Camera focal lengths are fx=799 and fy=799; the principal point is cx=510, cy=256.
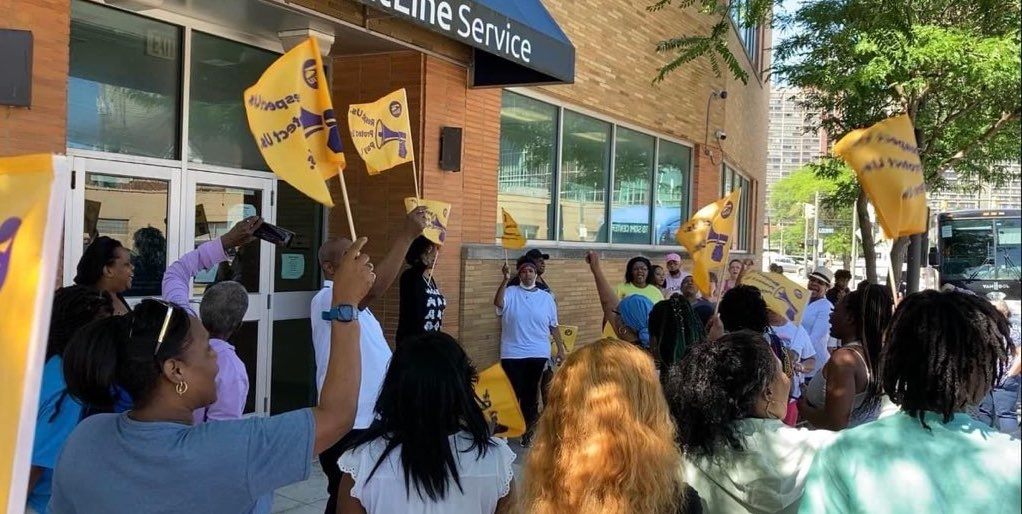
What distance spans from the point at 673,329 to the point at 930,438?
218cm

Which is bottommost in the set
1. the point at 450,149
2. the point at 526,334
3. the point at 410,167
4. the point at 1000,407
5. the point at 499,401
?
the point at 499,401

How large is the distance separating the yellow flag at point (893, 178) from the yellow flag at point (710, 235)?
9.26 ft

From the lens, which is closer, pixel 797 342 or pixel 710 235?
pixel 797 342

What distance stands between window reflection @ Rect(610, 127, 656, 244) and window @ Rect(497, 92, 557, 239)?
5.29ft

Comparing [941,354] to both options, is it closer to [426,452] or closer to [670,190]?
[426,452]

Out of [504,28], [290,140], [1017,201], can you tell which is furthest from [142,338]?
[504,28]

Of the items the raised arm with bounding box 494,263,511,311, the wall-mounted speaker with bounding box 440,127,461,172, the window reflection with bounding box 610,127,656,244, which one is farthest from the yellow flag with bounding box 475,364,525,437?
the window reflection with bounding box 610,127,656,244

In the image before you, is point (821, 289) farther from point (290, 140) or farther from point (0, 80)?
point (0, 80)

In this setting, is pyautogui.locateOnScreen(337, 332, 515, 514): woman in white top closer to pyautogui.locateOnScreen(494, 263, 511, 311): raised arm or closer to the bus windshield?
pyautogui.locateOnScreen(494, 263, 511, 311): raised arm

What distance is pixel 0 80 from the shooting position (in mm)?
4422

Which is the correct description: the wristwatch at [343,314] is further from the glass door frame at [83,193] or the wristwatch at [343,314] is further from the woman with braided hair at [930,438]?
the glass door frame at [83,193]

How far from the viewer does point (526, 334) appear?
7.25 metres

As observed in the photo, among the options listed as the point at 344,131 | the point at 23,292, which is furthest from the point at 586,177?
the point at 23,292

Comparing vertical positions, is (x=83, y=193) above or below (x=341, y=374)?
above
